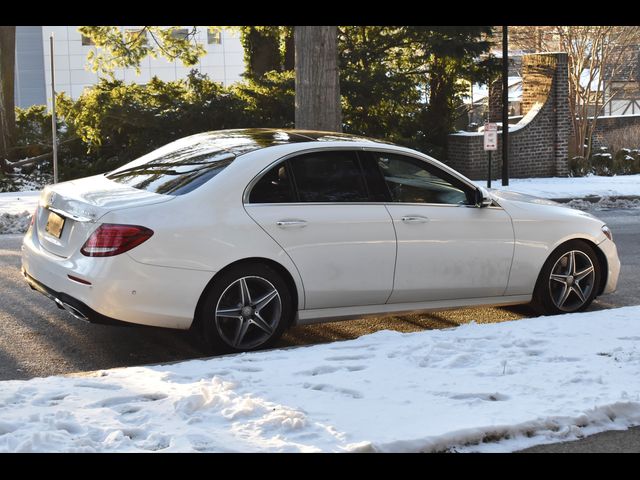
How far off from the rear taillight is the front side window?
6.47ft

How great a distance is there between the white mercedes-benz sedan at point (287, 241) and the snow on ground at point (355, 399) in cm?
57

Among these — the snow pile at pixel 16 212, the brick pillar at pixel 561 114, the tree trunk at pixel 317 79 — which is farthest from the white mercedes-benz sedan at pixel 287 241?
the brick pillar at pixel 561 114

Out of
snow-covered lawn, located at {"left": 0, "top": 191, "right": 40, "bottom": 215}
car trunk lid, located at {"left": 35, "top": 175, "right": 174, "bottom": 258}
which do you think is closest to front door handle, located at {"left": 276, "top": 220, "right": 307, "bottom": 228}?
car trunk lid, located at {"left": 35, "top": 175, "right": 174, "bottom": 258}

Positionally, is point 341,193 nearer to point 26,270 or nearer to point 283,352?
point 283,352

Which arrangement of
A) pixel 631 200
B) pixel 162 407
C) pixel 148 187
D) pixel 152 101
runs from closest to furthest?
pixel 162 407 → pixel 148 187 → pixel 631 200 → pixel 152 101

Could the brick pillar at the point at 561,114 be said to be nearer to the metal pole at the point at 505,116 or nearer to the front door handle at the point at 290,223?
the metal pole at the point at 505,116

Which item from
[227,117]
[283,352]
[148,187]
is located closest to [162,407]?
[283,352]

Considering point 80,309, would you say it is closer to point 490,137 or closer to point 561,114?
point 490,137

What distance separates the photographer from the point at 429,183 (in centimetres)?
743

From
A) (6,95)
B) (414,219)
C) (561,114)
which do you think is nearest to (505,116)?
(561,114)

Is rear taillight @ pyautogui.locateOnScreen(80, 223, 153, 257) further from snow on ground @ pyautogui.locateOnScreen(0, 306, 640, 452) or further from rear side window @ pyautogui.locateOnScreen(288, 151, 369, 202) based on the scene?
rear side window @ pyautogui.locateOnScreen(288, 151, 369, 202)

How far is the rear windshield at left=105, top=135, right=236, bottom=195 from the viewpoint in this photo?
22.0 ft

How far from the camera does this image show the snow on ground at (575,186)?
19797 millimetres

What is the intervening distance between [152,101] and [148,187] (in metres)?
16.2
